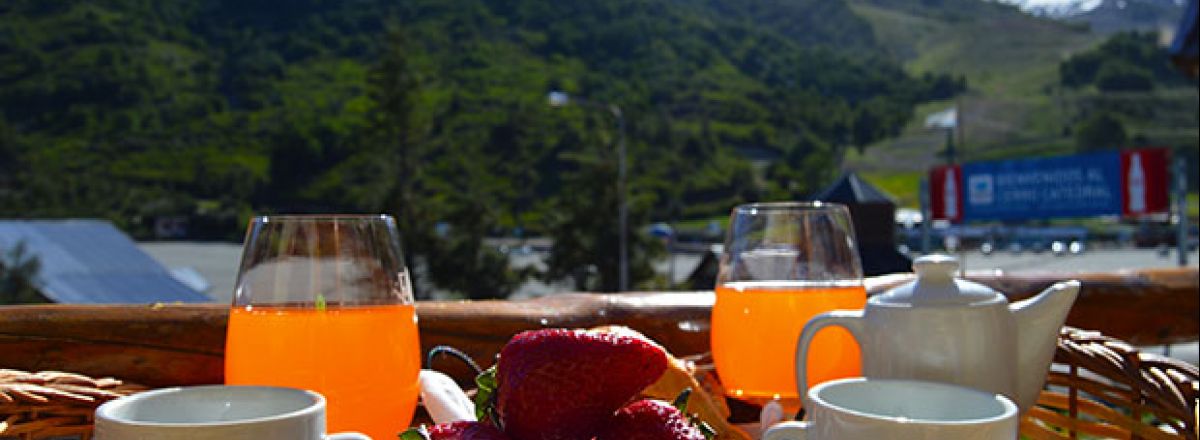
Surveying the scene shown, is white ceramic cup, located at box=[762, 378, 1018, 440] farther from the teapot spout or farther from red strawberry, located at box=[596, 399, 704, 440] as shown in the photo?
A: the teapot spout

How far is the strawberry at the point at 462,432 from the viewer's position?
401mm

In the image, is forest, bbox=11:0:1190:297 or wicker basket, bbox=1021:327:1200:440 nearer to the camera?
wicker basket, bbox=1021:327:1200:440

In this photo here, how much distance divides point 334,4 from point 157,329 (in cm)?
4592

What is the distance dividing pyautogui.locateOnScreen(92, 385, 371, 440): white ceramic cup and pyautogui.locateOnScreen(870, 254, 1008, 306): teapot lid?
1.20 ft

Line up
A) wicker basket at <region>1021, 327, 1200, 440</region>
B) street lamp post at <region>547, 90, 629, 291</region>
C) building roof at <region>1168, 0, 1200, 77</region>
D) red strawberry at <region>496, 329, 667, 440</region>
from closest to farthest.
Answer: red strawberry at <region>496, 329, 667, 440</region> < wicker basket at <region>1021, 327, 1200, 440</region> < building roof at <region>1168, 0, 1200, 77</region> < street lamp post at <region>547, 90, 629, 291</region>

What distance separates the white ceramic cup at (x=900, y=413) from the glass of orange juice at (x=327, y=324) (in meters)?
0.21

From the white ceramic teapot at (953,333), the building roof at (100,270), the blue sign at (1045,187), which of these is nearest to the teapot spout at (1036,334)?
the white ceramic teapot at (953,333)

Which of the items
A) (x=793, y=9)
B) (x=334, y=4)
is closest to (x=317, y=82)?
(x=334, y=4)

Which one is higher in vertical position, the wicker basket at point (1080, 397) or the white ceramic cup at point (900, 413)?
the white ceramic cup at point (900, 413)

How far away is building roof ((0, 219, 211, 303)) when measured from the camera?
7.18 m

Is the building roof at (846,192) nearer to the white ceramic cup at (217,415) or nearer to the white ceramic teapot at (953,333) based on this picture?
the white ceramic teapot at (953,333)

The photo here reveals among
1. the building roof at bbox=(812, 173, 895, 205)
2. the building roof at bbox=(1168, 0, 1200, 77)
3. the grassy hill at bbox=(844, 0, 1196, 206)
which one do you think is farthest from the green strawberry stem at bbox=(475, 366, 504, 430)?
the grassy hill at bbox=(844, 0, 1196, 206)

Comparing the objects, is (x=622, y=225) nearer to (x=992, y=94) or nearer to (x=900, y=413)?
(x=900, y=413)

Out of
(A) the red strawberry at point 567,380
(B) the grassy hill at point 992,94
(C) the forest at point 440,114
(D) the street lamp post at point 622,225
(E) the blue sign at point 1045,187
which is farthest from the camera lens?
(B) the grassy hill at point 992,94
